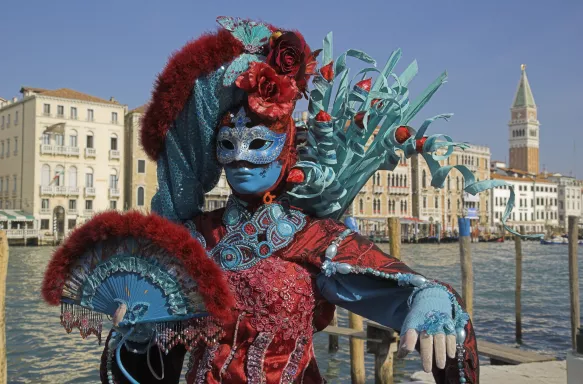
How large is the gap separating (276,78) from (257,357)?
0.83 metres

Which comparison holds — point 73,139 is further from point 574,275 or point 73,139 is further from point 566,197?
point 566,197

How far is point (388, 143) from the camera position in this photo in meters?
2.00

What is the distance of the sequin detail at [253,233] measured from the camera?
189 cm

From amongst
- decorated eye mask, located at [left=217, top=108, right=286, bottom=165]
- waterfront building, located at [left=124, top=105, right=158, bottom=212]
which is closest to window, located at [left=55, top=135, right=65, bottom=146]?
waterfront building, located at [left=124, top=105, right=158, bottom=212]

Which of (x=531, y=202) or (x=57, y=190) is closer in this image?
(x=57, y=190)

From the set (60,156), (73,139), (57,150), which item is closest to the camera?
(57,150)

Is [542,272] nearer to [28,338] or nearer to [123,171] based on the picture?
[28,338]

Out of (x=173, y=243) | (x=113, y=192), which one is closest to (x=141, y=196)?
(x=113, y=192)

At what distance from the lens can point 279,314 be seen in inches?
70.2

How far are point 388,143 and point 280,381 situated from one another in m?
0.81

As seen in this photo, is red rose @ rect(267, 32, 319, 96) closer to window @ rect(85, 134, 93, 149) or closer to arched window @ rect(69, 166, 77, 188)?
arched window @ rect(69, 166, 77, 188)

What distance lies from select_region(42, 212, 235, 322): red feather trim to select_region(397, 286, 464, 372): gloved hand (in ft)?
1.56

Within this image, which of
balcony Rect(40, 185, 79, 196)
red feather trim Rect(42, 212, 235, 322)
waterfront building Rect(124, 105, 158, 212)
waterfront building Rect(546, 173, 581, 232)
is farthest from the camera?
waterfront building Rect(546, 173, 581, 232)

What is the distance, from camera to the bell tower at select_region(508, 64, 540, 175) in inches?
3388
